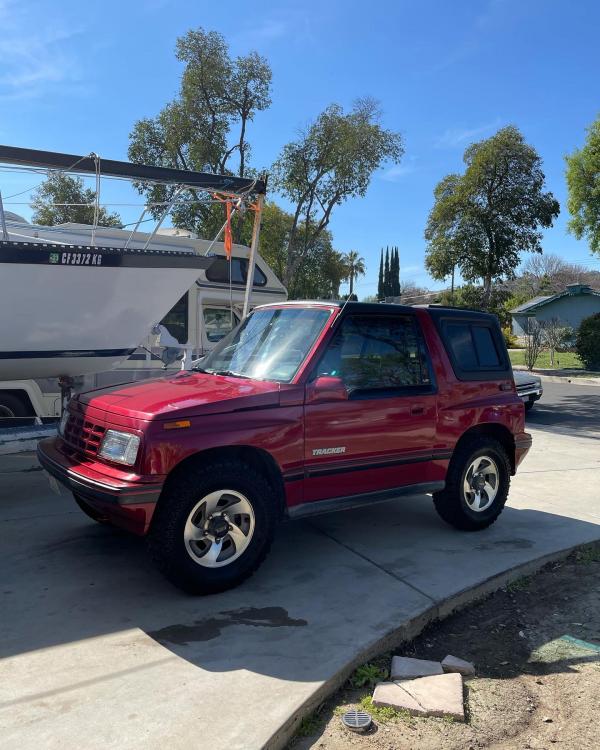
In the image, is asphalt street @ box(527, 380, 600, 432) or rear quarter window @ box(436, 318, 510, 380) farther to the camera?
asphalt street @ box(527, 380, 600, 432)

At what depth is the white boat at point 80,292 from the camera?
20.8ft

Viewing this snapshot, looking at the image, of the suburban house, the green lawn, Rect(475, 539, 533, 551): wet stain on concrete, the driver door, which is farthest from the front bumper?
the suburban house

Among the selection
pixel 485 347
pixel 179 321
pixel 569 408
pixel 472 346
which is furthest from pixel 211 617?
pixel 569 408

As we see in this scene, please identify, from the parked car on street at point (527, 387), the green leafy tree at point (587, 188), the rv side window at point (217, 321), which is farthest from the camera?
the green leafy tree at point (587, 188)

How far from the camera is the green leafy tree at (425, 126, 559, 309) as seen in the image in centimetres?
2123

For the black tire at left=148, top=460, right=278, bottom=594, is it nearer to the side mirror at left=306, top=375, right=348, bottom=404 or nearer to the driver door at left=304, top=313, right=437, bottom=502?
the driver door at left=304, top=313, right=437, bottom=502

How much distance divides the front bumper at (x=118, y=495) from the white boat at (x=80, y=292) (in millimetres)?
3065

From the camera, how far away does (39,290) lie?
6.43 meters

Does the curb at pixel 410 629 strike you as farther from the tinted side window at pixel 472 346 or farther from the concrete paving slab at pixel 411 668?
the tinted side window at pixel 472 346

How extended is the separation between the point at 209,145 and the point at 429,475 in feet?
47.6

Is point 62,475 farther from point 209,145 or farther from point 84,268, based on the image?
point 209,145

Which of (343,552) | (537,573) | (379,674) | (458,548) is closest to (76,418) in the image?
(343,552)

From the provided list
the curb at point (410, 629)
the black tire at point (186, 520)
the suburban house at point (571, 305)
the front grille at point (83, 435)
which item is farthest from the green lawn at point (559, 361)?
the front grille at point (83, 435)

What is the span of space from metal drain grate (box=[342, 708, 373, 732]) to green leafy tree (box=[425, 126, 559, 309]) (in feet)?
67.9
